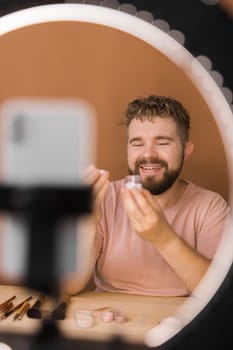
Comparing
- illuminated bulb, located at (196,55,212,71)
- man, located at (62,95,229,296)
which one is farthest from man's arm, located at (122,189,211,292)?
illuminated bulb, located at (196,55,212,71)

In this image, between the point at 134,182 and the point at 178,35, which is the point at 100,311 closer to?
the point at 134,182

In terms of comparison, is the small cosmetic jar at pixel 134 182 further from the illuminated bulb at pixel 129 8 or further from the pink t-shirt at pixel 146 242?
the illuminated bulb at pixel 129 8

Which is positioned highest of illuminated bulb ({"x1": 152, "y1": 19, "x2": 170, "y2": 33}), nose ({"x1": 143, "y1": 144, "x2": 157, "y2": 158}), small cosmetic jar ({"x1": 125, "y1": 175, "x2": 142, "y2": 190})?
illuminated bulb ({"x1": 152, "y1": 19, "x2": 170, "y2": 33})

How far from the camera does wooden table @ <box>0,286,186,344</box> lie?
0.53m

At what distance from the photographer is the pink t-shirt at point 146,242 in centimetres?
53

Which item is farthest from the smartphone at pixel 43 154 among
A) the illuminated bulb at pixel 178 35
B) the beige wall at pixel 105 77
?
the illuminated bulb at pixel 178 35

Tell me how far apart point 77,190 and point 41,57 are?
160 mm

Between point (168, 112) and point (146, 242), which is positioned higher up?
point (168, 112)

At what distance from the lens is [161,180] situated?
0.54 metres

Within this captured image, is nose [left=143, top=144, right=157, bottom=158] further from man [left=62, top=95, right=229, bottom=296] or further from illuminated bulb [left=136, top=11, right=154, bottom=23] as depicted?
illuminated bulb [left=136, top=11, right=154, bottom=23]

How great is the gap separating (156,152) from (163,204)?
6 centimetres

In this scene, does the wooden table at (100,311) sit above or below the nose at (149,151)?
below

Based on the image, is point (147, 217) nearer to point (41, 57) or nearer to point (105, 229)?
point (105, 229)

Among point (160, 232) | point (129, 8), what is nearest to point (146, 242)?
point (160, 232)
